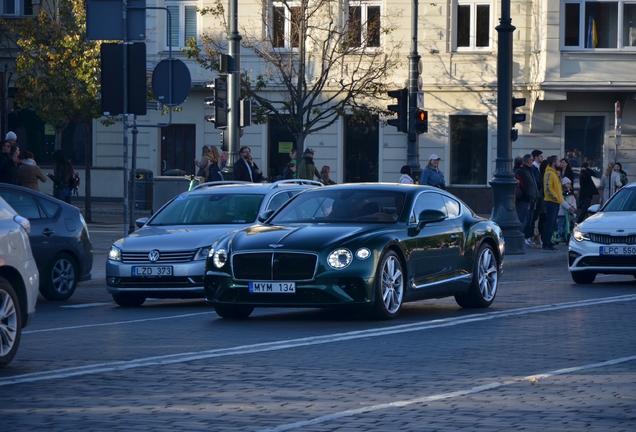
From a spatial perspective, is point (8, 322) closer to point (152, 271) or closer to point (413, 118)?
point (152, 271)

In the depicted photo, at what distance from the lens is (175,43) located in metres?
41.2

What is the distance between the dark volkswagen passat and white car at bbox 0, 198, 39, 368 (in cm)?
592

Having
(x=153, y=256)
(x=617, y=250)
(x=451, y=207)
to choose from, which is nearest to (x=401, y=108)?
(x=617, y=250)

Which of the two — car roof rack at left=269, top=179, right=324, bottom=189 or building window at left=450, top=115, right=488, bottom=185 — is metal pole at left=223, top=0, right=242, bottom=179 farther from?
building window at left=450, top=115, right=488, bottom=185

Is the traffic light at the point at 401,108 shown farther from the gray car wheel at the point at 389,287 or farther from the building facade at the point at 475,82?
the gray car wheel at the point at 389,287

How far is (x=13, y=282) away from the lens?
32.0ft

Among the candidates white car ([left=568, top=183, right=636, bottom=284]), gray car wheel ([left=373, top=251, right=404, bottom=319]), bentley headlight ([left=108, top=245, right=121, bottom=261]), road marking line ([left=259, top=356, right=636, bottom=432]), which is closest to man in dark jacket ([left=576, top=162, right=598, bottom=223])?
white car ([left=568, top=183, right=636, bottom=284])

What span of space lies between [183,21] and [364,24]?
7.27 metres

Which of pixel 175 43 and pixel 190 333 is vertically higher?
pixel 175 43

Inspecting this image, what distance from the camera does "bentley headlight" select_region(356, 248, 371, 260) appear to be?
12484 mm

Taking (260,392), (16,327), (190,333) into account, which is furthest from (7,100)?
(260,392)

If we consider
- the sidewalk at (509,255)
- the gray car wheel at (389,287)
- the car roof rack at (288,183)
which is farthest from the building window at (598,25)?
the gray car wheel at (389,287)

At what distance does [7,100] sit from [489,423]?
66.2 ft

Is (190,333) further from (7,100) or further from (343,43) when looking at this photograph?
(343,43)
